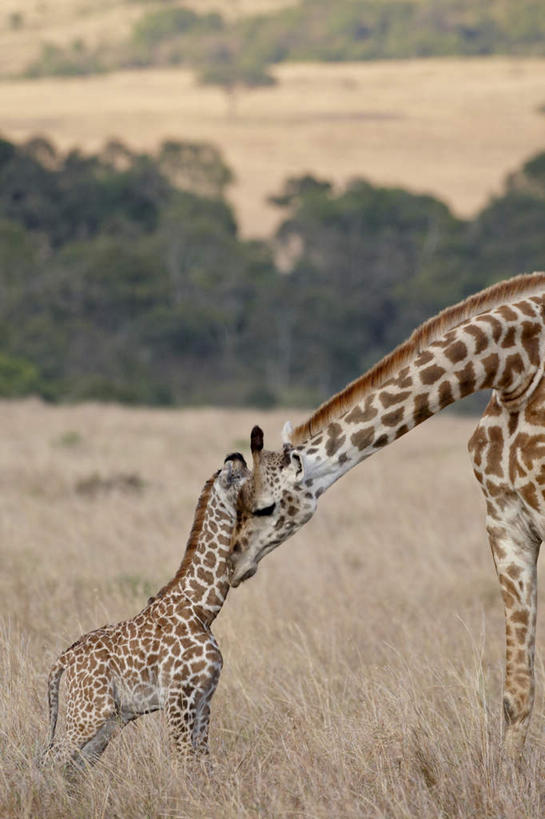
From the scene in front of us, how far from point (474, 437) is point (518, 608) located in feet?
2.34

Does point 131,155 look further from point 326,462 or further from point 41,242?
point 326,462

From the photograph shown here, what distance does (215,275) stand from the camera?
53.1 metres

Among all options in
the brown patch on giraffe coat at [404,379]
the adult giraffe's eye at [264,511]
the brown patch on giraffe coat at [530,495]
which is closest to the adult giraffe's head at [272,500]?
the adult giraffe's eye at [264,511]

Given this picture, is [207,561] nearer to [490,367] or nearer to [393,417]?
[393,417]

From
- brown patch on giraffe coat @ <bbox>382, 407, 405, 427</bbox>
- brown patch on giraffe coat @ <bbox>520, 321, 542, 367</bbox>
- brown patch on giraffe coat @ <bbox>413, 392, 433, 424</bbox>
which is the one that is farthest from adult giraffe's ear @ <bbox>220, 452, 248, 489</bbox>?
brown patch on giraffe coat @ <bbox>520, 321, 542, 367</bbox>

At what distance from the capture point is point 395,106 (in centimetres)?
11425

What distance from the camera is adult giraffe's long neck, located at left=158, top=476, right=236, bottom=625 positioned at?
16.0 ft

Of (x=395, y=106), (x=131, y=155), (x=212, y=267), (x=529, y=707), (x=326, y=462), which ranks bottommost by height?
(x=529, y=707)

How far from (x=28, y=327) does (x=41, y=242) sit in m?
12.6

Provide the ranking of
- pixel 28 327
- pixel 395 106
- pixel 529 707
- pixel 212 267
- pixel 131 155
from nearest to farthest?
pixel 529 707 < pixel 28 327 < pixel 212 267 < pixel 131 155 < pixel 395 106

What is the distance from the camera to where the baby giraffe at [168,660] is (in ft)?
15.3

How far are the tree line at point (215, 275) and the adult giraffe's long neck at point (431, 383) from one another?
3129 cm

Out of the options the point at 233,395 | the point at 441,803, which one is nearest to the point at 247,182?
the point at 233,395

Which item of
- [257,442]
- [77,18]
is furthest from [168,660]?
[77,18]
